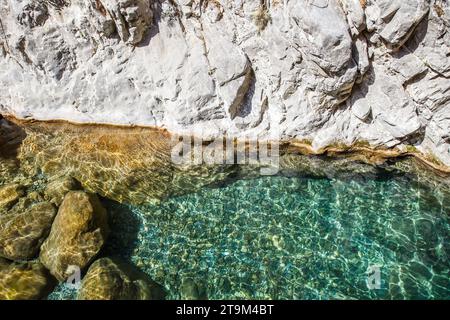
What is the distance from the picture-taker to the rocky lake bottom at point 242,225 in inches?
316

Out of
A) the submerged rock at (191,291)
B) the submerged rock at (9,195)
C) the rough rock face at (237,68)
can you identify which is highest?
the rough rock face at (237,68)

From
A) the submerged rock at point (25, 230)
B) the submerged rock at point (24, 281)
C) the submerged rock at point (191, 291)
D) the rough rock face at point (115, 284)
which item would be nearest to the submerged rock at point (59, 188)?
the submerged rock at point (25, 230)

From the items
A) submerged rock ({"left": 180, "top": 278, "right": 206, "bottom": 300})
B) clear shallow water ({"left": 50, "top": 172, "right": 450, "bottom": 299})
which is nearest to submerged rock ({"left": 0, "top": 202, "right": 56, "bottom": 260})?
clear shallow water ({"left": 50, "top": 172, "right": 450, "bottom": 299})

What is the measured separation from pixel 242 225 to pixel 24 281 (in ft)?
15.7

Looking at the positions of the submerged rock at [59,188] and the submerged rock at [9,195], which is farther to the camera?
the submerged rock at [59,188]

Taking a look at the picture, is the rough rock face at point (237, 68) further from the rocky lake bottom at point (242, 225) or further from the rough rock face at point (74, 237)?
the rough rock face at point (74, 237)

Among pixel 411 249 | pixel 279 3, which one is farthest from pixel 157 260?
pixel 279 3

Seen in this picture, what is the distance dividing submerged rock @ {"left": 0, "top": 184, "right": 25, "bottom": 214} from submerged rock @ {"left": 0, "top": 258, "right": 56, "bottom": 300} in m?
1.58

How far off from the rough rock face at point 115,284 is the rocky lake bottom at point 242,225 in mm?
30

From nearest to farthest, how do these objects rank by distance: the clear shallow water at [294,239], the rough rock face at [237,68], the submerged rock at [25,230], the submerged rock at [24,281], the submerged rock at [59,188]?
the submerged rock at [24,281], the clear shallow water at [294,239], the submerged rock at [25,230], the rough rock face at [237,68], the submerged rock at [59,188]

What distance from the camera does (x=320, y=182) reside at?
1019 centimetres

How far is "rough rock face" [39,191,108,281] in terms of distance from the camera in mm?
8219

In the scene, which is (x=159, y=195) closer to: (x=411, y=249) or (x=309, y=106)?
(x=309, y=106)

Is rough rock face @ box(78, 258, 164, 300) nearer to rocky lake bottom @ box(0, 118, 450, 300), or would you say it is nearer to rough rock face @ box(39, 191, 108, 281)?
rocky lake bottom @ box(0, 118, 450, 300)
